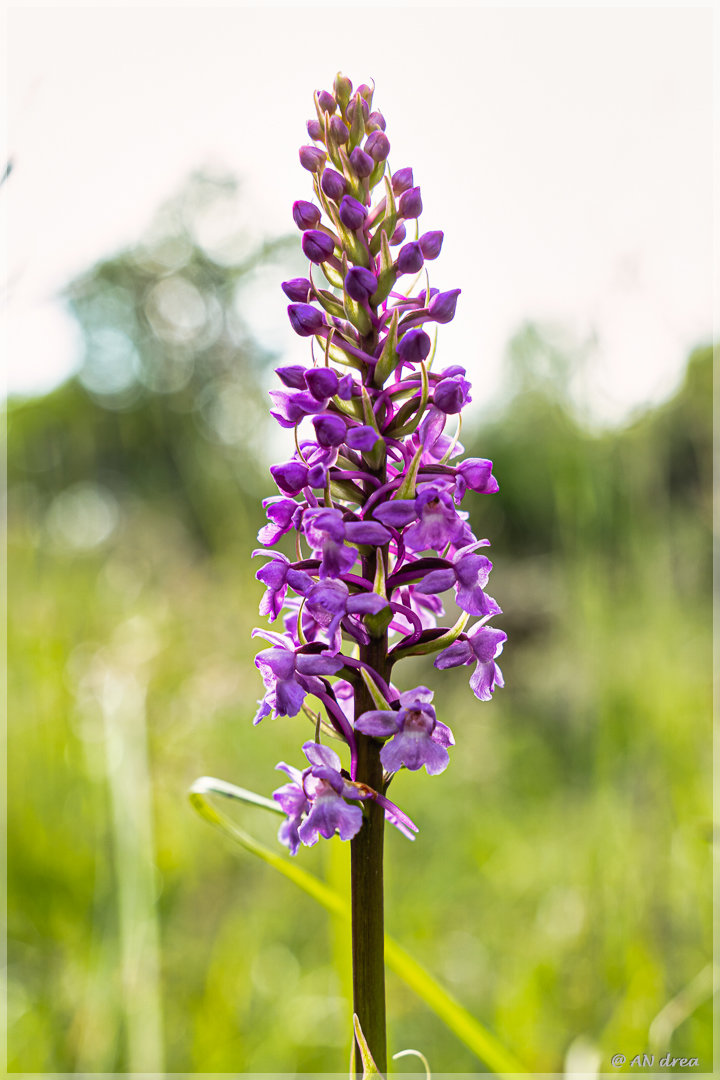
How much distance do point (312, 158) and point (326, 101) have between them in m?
0.09

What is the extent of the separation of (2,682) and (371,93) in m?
3.28

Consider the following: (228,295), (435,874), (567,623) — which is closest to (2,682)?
(435,874)

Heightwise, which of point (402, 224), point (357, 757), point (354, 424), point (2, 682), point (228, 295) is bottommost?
point (2, 682)

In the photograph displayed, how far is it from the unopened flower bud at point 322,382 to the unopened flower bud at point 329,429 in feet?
0.12

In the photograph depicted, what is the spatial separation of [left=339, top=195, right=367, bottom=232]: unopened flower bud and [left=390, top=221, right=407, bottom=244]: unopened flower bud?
0.09 m

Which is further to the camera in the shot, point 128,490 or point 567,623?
point 128,490

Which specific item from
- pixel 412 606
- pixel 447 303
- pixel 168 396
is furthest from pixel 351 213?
pixel 168 396

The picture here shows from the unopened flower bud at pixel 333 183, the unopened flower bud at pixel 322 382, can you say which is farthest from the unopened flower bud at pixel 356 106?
the unopened flower bud at pixel 322 382

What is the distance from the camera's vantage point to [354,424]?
45.1 inches

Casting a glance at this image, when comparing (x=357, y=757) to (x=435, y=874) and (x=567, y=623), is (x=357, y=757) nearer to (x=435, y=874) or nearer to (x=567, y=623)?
(x=567, y=623)

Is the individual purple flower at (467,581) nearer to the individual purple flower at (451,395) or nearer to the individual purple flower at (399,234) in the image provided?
the individual purple flower at (451,395)

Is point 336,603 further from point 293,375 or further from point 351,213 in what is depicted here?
point 351,213

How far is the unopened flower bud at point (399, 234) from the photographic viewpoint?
1.23 m

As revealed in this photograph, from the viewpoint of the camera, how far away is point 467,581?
3.59 ft
